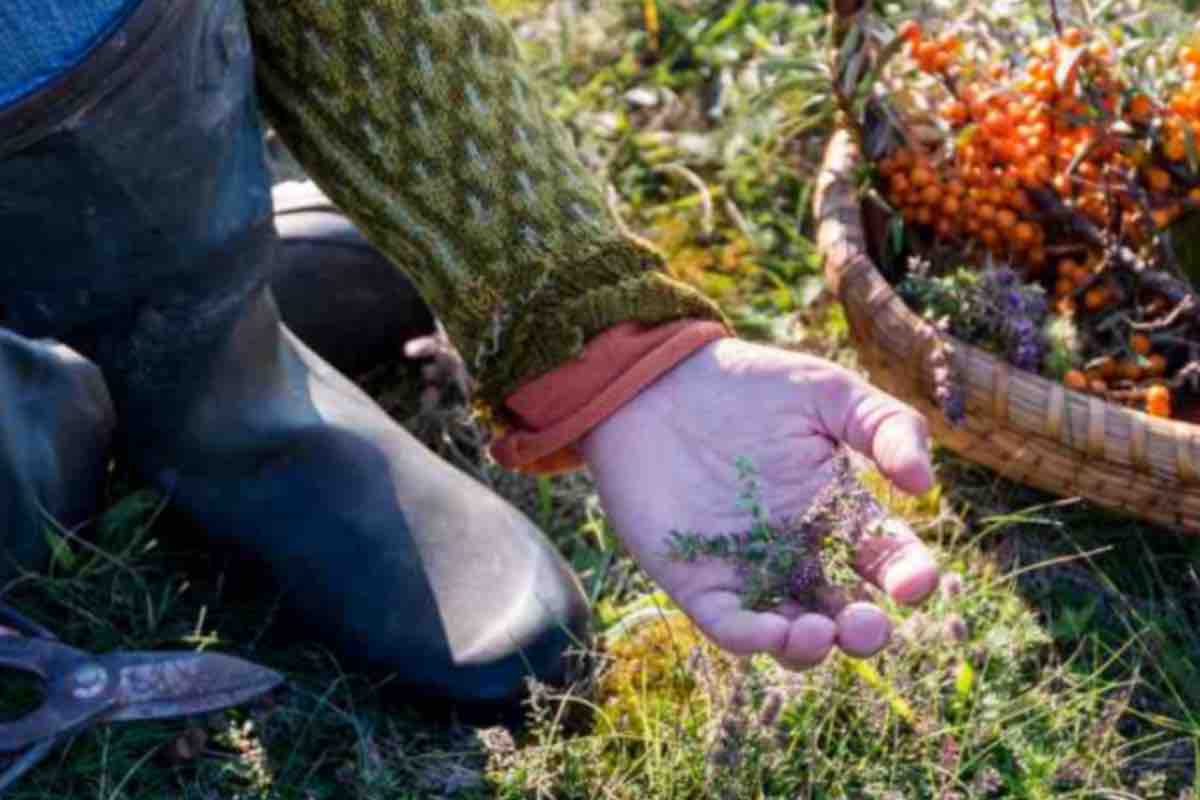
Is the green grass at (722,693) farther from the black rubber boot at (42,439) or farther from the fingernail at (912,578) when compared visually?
the fingernail at (912,578)

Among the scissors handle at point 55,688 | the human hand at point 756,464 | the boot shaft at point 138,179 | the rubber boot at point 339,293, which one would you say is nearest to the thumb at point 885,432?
the human hand at point 756,464

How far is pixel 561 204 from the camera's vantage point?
1514 millimetres

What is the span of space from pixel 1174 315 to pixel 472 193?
0.80 metres

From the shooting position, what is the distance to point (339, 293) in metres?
2.04

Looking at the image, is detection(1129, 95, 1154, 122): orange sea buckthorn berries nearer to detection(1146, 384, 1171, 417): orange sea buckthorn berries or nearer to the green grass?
detection(1146, 384, 1171, 417): orange sea buckthorn berries

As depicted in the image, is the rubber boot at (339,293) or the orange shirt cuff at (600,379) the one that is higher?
the orange shirt cuff at (600,379)

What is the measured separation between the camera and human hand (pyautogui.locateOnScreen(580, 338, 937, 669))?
1.32 m

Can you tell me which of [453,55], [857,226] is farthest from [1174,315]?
[453,55]

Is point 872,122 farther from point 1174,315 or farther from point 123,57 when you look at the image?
point 123,57

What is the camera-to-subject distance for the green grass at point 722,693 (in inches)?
60.1

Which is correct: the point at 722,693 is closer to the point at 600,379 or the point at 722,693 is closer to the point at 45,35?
the point at 600,379

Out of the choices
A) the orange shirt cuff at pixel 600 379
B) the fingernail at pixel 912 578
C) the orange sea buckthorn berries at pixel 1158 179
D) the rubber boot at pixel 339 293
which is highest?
the orange shirt cuff at pixel 600 379

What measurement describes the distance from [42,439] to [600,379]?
0.53 m

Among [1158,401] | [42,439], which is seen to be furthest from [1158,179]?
[42,439]
